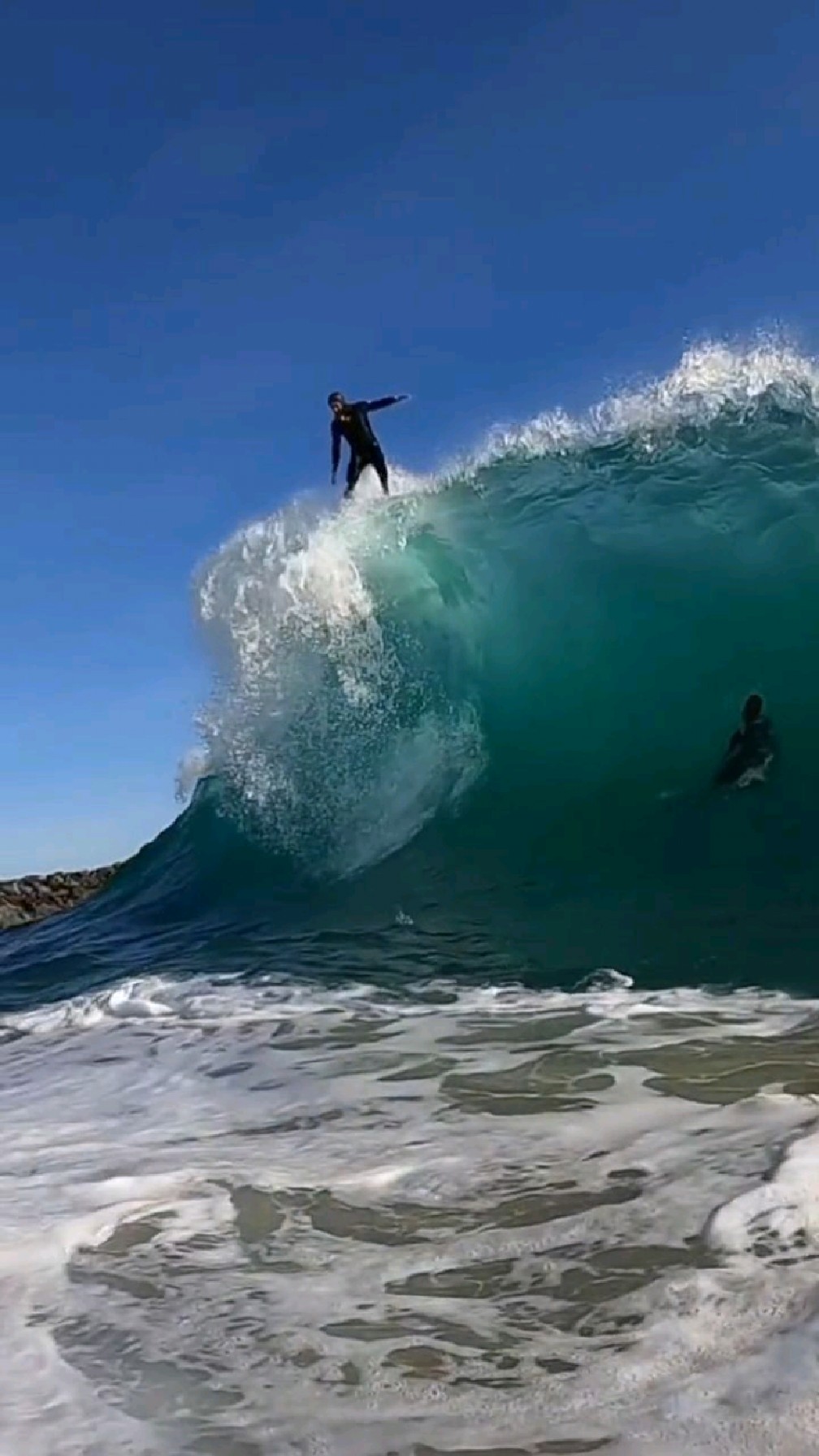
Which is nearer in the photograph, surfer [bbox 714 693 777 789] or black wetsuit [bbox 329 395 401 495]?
surfer [bbox 714 693 777 789]

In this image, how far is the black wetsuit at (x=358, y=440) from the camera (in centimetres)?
1181

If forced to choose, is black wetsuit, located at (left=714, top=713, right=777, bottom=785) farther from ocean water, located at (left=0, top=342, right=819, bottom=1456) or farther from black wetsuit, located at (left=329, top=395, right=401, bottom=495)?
black wetsuit, located at (left=329, top=395, right=401, bottom=495)

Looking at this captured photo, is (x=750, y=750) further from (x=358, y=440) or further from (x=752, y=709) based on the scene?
(x=358, y=440)

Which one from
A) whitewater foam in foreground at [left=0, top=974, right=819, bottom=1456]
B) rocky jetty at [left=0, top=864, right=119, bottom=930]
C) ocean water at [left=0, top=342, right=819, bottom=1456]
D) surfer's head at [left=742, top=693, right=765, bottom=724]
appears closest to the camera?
whitewater foam in foreground at [left=0, top=974, right=819, bottom=1456]

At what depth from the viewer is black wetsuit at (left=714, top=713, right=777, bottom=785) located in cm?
909

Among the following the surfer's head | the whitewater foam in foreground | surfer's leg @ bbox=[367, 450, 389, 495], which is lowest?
the whitewater foam in foreground

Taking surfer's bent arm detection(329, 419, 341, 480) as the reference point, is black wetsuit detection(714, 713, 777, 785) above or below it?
below

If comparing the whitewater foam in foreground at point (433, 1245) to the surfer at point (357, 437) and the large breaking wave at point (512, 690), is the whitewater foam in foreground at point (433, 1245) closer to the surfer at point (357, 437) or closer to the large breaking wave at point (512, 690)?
the large breaking wave at point (512, 690)

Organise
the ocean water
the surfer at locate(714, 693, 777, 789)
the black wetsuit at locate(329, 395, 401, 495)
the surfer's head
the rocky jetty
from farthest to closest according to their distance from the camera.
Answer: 1. the rocky jetty
2. the black wetsuit at locate(329, 395, 401, 495)
3. the surfer's head
4. the surfer at locate(714, 693, 777, 789)
5. the ocean water

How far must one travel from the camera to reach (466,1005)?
5840mm

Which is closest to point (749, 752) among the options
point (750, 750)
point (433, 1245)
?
point (750, 750)

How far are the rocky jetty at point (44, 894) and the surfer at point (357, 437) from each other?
7287 millimetres

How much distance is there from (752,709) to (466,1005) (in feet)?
15.4

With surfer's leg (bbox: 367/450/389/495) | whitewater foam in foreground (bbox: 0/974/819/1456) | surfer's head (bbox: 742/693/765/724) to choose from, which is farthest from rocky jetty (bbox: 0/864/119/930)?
whitewater foam in foreground (bbox: 0/974/819/1456)
